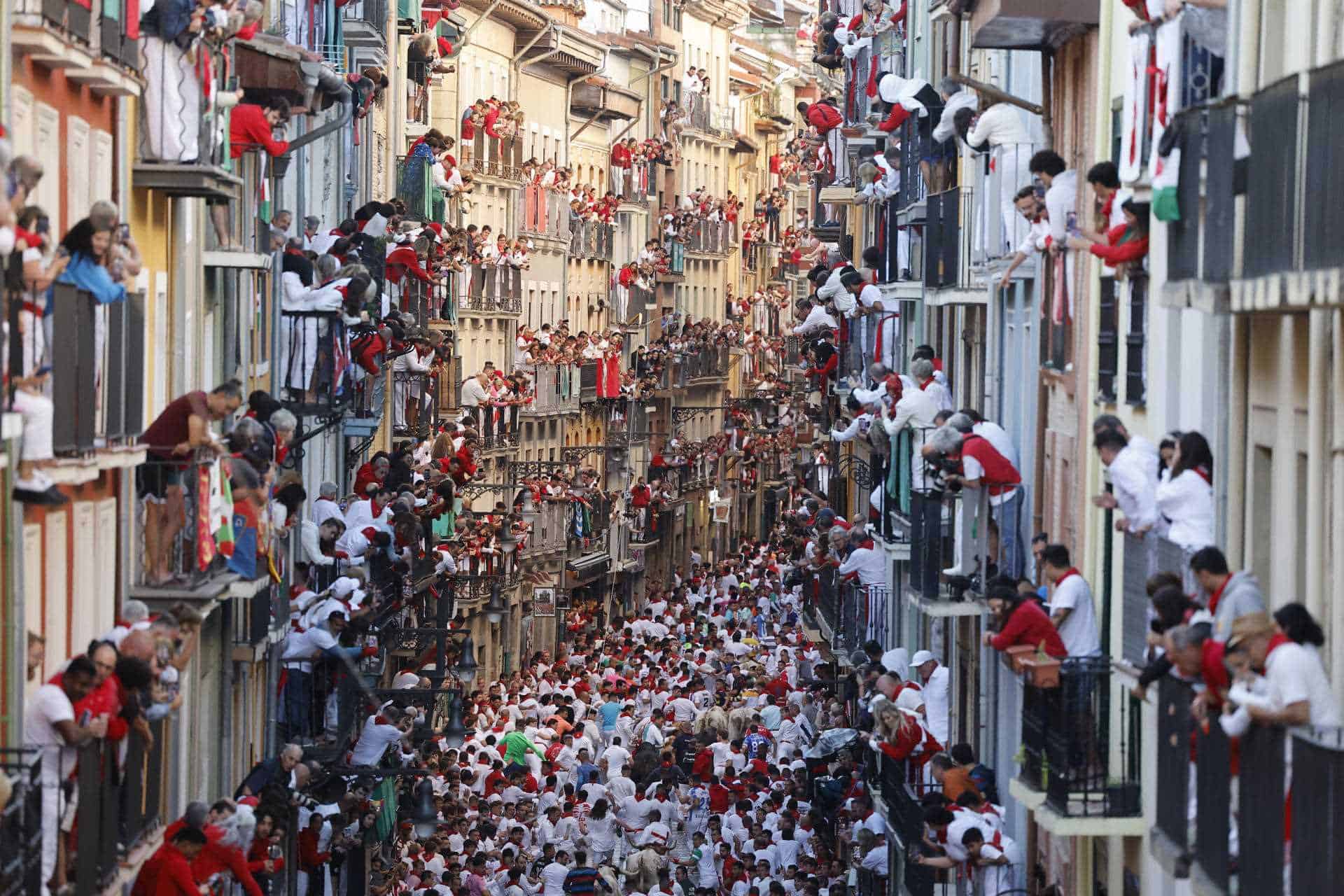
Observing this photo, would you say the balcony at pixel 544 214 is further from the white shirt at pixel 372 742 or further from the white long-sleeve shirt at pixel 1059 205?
the white long-sleeve shirt at pixel 1059 205

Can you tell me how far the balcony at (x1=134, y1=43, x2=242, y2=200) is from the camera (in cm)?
2361

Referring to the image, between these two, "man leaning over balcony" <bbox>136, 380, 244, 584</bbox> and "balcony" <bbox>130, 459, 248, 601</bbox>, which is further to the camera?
"balcony" <bbox>130, 459, 248, 601</bbox>

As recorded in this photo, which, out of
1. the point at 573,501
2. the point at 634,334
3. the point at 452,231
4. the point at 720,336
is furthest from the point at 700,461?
the point at 452,231

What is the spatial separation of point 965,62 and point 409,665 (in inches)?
771

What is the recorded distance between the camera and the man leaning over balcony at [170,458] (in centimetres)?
2272

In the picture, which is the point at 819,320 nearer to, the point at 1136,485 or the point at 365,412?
the point at 365,412

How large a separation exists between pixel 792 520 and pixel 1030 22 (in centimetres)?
3947

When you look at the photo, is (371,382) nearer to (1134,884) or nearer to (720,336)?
(1134,884)

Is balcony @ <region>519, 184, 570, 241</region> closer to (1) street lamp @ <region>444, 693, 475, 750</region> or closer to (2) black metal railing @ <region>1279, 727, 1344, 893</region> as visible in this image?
(1) street lamp @ <region>444, 693, 475, 750</region>

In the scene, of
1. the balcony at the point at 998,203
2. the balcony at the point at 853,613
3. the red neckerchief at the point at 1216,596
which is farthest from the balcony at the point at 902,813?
the red neckerchief at the point at 1216,596

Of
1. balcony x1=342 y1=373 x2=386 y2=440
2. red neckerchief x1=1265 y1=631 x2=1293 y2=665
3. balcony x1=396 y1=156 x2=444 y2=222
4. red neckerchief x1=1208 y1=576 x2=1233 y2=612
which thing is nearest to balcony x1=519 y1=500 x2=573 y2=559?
balcony x1=396 y1=156 x2=444 y2=222

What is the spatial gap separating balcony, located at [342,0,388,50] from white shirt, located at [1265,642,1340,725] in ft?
88.8

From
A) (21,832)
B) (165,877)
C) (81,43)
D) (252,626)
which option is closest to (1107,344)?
(165,877)

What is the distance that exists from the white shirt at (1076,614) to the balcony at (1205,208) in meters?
5.15
